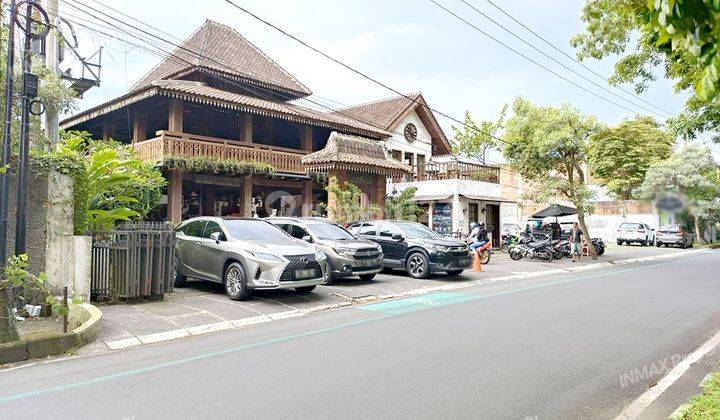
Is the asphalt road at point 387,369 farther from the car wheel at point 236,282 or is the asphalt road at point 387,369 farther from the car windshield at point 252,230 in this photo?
the car windshield at point 252,230

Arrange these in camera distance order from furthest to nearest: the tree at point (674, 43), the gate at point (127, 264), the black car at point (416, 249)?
the black car at point (416, 249) → the gate at point (127, 264) → the tree at point (674, 43)

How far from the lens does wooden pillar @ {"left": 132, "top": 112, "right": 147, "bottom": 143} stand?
21.4 metres

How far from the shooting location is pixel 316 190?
84.3 ft

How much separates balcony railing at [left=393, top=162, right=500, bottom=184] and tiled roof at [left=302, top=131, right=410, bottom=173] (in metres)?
3.52

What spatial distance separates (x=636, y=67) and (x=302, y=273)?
9.43 meters

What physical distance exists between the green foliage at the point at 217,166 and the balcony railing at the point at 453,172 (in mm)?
8347

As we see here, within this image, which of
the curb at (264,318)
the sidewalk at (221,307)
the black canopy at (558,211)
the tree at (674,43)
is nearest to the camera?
the tree at (674,43)

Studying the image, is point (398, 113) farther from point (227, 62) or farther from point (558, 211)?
point (558, 211)

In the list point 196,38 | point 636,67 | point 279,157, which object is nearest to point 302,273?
point 636,67

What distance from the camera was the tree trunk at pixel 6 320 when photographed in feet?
20.0

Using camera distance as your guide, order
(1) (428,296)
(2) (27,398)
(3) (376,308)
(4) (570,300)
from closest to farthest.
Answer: (2) (27,398) → (3) (376,308) → (4) (570,300) → (1) (428,296)

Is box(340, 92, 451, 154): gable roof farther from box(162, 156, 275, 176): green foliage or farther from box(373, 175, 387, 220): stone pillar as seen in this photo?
box(162, 156, 275, 176): green foliage

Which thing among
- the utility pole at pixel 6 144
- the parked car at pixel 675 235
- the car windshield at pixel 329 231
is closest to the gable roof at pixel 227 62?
the car windshield at pixel 329 231

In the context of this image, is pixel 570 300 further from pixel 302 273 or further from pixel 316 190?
pixel 316 190
